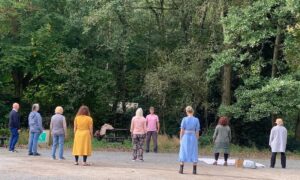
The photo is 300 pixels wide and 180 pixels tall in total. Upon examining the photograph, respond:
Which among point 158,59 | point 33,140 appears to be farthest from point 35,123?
point 158,59

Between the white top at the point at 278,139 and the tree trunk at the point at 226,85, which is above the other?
the tree trunk at the point at 226,85

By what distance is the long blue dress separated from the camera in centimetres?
1500

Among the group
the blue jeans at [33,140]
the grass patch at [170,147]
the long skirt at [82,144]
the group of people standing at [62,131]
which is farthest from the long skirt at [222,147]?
the blue jeans at [33,140]

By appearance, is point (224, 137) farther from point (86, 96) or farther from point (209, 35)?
point (86, 96)

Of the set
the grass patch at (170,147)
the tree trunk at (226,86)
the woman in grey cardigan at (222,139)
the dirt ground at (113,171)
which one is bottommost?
the dirt ground at (113,171)

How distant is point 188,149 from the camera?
1505cm

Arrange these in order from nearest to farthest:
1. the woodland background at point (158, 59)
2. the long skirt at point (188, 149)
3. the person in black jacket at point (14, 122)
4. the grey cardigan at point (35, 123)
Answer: the long skirt at point (188, 149)
the grey cardigan at point (35, 123)
the person in black jacket at point (14, 122)
the woodland background at point (158, 59)

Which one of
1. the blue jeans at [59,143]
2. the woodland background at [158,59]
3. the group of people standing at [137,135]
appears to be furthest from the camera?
the woodland background at [158,59]

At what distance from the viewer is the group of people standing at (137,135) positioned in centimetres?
1518

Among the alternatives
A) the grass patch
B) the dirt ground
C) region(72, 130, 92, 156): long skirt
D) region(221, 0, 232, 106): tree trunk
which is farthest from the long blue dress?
region(221, 0, 232, 106): tree trunk

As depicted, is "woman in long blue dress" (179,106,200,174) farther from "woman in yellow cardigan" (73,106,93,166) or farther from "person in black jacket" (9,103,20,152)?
"person in black jacket" (9,103,20,152)

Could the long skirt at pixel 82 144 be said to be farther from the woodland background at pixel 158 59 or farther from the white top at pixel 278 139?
the woodland background at pixel 158 59

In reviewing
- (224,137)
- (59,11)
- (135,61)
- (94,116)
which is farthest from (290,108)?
(59,11)

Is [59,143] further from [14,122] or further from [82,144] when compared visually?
[14,122]
